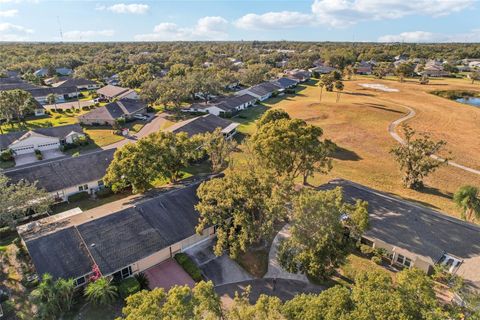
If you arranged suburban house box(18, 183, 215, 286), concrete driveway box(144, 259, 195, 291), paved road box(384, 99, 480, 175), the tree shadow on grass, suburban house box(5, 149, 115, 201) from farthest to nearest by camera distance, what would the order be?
1. the tree shadow on grass
2. paved road box(384, 99, 480, 175)
3. suburban house box(5, 149, 115, 201)
4. concrete driveway box(144, 259, 195, 291)
5. suburban house box(18, 183, 215, 286)

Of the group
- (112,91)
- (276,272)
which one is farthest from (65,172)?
(112,91)

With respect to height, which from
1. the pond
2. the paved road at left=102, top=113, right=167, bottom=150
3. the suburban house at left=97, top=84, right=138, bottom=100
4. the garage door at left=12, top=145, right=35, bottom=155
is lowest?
the garage door at left=12, top=145, right=35, bottom=155

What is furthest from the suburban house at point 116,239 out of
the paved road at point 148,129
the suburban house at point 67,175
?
the paved road at point 148,129

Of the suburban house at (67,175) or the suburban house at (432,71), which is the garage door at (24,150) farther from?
the suburban house at (432,71)

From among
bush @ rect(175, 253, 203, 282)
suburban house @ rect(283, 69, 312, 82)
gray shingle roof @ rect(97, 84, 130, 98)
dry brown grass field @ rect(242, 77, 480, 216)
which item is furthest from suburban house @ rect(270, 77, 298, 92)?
bush @ rect(175, 253, 203, 282)

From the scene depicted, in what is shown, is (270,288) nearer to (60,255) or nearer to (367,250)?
(367,250)

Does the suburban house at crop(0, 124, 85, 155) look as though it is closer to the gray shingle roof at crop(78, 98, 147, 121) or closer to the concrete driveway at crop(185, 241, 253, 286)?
the gray shingle roof at crop(78, 98, 147, 121)
